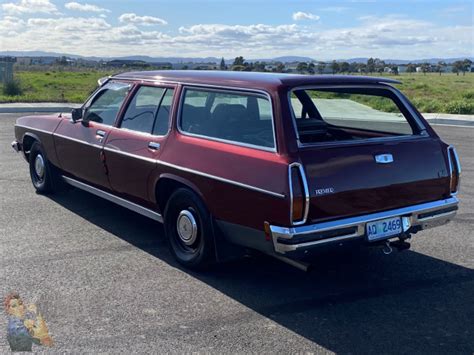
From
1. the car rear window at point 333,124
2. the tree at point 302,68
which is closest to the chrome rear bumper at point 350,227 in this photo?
the car rear window at point 333,124

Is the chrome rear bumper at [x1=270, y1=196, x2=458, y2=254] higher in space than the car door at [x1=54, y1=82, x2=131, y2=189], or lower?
lower

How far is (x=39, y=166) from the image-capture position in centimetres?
728

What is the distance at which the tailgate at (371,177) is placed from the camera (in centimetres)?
396

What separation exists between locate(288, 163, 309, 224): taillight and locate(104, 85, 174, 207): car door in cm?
160

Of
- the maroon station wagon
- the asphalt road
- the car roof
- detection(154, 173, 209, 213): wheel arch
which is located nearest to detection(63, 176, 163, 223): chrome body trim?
the maroon station wagon

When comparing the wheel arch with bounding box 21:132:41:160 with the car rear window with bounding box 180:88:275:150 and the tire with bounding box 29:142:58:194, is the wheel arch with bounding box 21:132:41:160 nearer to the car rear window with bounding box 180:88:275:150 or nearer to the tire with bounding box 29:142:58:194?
the tire with bounding box 29:142:58:194

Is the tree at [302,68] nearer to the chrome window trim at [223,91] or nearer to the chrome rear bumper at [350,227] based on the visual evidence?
the chrome window trim at [223,91]

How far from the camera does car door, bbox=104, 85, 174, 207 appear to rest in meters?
5.15

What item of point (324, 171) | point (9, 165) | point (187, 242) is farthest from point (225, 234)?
point (9, 165)

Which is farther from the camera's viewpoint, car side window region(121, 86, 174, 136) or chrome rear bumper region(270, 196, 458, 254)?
car side window region(121, 86, 174, 136)

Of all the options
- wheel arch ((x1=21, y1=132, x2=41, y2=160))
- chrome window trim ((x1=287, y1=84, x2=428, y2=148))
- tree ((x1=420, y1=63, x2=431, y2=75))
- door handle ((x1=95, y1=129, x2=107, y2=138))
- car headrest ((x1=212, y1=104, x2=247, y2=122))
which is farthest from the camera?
tree ((x1=420, y1=63, x2=431, y2=75))

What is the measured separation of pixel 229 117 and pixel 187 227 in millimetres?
1003

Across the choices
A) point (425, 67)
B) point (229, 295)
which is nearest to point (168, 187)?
point (229, 295)

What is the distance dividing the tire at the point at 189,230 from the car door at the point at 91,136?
3.95 ft
